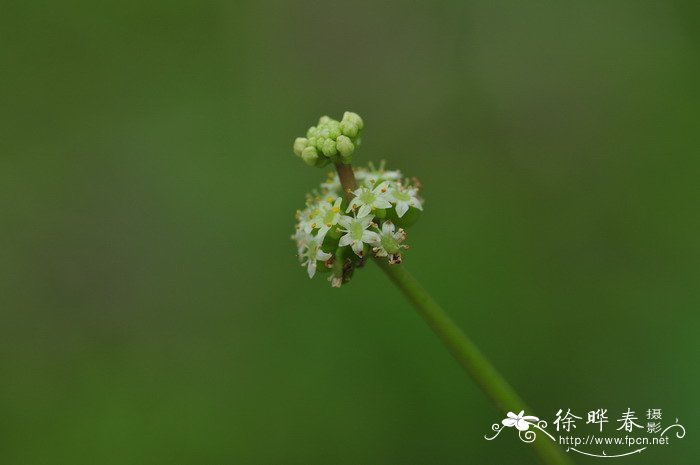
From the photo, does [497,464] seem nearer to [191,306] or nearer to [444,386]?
[444,386]

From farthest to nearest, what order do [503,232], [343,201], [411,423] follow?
1. [503,232]
2. [411,423]
3. [343,201]

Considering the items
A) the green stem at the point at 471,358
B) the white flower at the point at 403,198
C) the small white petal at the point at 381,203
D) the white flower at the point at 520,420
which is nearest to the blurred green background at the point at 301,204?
the white flower at the point at 520,420

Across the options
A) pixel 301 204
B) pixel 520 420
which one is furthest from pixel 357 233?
pixel 301 204

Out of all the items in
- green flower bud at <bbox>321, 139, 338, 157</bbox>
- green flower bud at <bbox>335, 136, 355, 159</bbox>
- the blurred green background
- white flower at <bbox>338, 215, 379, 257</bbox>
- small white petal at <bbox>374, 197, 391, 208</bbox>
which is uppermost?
the blurred green background

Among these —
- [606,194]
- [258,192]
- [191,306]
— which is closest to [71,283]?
[191,306]

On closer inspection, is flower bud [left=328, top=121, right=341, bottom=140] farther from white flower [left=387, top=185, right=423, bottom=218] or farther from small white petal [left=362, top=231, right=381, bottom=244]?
small white petal [left=362, top=231, right=381, bottom=244]

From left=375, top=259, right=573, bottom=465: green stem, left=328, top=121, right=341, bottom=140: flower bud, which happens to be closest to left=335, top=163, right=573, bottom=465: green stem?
left=375, top=259, right=573, bottom=465: green stem
